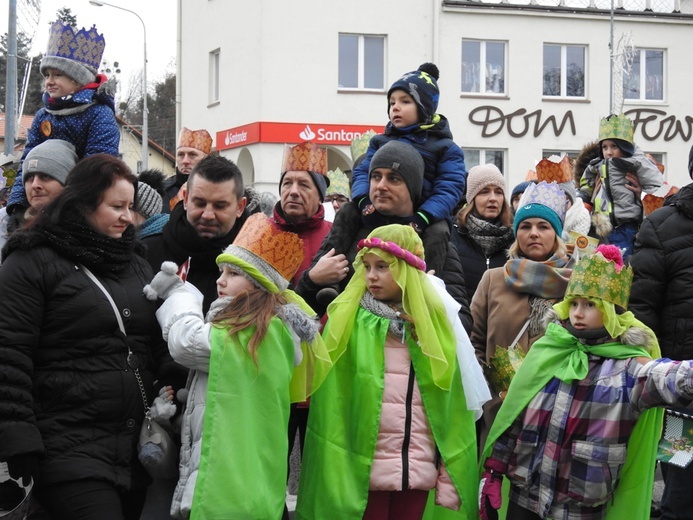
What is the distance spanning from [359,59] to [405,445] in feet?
72.7

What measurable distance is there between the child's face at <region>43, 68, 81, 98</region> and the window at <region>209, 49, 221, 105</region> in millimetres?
22011

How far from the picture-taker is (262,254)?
13.4 ft

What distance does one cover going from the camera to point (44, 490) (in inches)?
142

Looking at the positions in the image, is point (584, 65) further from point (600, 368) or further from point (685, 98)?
point (600, 368)

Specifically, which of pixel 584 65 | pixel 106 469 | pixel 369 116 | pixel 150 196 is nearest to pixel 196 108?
pixel 369 116

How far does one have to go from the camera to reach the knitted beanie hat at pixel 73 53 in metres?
5.51

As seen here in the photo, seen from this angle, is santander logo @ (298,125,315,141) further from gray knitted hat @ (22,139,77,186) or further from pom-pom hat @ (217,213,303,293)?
pom-pom hat @ (217,213,303,293)

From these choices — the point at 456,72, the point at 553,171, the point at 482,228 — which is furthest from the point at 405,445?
the point at 456,72

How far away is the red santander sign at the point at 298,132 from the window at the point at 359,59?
4.28ft

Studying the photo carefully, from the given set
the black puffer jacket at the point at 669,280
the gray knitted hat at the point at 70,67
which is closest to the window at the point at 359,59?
the gray knitted hat at the point at 70,67

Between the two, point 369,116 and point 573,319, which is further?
point 369,116

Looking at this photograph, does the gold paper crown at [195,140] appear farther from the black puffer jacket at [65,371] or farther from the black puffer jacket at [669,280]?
the black puffer jacket at [65,371]

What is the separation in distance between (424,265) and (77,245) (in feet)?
5.29

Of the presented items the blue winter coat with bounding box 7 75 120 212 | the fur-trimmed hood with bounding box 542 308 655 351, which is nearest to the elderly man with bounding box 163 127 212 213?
the blue winter coat with bounding box 7 75 120 212
